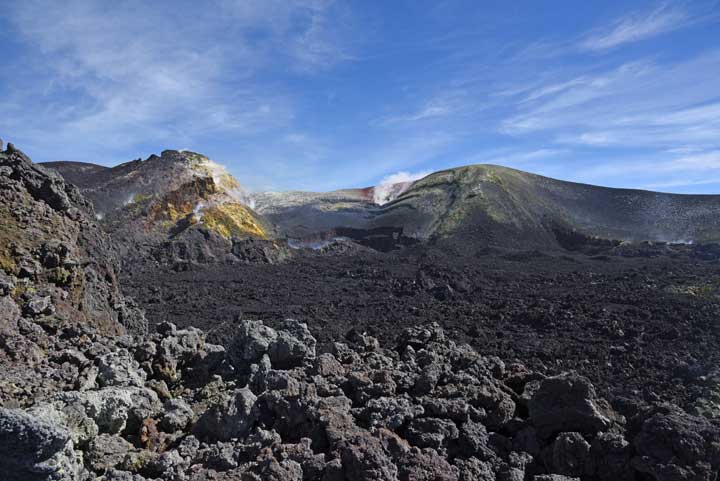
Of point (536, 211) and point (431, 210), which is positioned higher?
point (431, 210)

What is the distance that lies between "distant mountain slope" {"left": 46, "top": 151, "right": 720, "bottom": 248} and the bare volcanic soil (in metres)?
8.47

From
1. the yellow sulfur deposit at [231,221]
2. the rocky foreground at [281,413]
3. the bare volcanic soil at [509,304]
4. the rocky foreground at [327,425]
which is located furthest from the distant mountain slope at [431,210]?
the rocky foreground at [327,425]

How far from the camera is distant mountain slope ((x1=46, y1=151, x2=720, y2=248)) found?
3844 centimetres

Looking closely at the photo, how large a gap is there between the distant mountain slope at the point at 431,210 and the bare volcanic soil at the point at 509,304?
27.8 feet

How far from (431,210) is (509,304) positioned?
32.2m

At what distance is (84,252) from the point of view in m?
10.7

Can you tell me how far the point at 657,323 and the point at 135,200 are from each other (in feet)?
111

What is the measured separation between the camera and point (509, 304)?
66.9 ft

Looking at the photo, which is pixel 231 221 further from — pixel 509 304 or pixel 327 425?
pixel 327 425

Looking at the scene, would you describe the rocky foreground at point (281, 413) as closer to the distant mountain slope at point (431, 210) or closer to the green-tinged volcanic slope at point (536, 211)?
the distant mountain slope at point (431, 210)

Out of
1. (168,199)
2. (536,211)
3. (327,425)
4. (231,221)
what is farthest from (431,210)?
(327,425)

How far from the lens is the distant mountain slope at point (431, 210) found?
38438mm

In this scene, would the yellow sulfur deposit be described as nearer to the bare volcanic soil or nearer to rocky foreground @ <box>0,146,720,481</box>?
the bare volcanic soil

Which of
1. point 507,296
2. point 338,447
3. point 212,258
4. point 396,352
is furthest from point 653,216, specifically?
point 338,447
